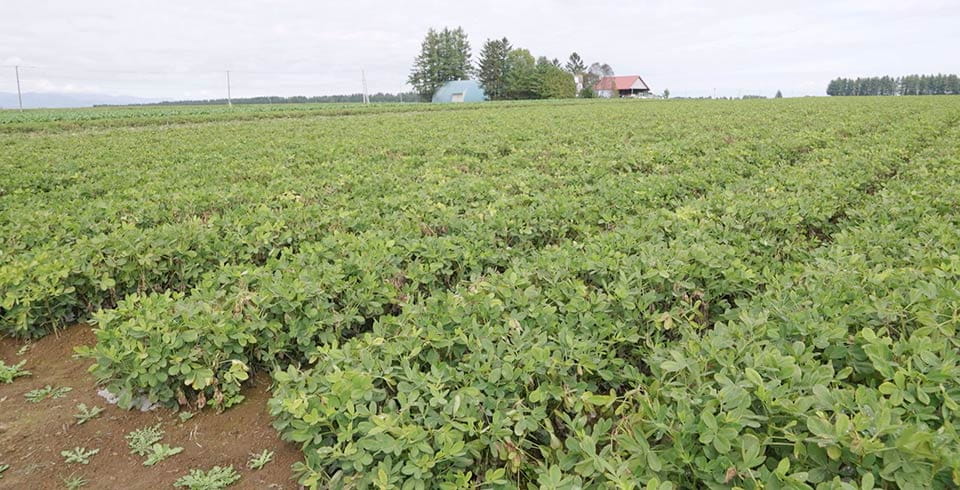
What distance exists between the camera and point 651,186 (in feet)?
Result: 22.3

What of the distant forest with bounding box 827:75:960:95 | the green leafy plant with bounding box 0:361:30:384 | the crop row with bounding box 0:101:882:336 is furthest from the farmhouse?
the green leafy plant with bounding box 0:361:30:384

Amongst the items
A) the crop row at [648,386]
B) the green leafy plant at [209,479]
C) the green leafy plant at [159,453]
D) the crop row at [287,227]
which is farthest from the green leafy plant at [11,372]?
the crop row at [648,386]

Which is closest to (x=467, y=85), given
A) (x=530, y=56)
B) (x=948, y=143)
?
(x=530, y=56)

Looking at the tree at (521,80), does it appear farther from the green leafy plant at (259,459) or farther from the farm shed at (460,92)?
the green leafy plant at (259,459)

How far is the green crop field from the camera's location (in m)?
1.87

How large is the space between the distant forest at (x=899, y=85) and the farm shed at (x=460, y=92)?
7003cm

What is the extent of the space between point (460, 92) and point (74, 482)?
67543mm

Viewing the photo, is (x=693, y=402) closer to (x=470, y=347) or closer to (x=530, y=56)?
(x=470, y=347)

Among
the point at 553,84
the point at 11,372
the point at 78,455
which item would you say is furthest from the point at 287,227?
the point at 553,84

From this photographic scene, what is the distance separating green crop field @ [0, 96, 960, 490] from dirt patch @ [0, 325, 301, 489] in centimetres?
14

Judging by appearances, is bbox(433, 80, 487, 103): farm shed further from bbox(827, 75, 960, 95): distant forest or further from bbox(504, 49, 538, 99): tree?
bbox(827, 75, 960, 95): distant forest

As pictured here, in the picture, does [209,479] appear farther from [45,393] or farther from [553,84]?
[553,84]

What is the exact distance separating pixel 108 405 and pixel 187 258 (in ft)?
5.56

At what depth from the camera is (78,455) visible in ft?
9.00
